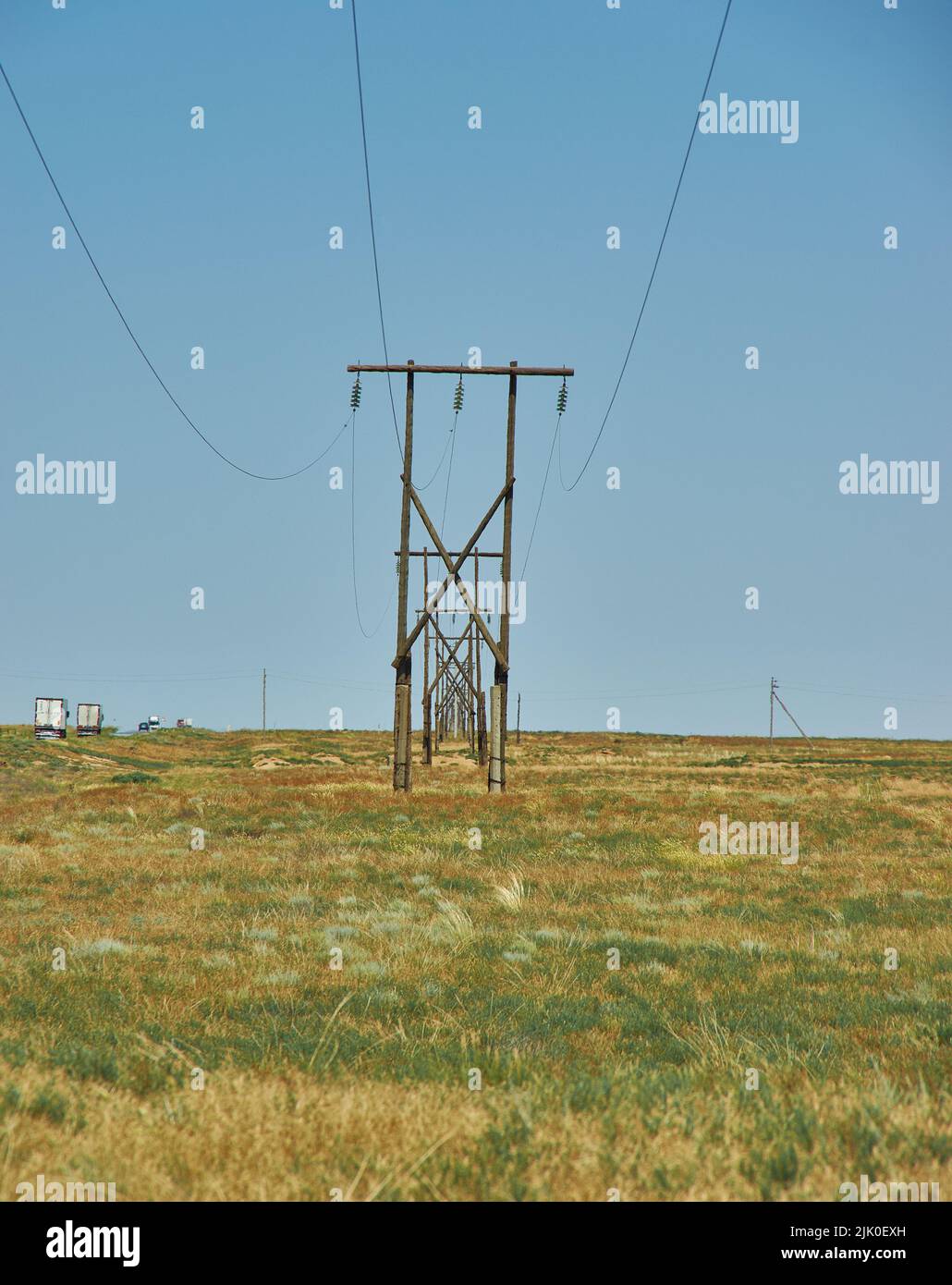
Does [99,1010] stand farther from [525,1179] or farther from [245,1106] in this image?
[525,1179]

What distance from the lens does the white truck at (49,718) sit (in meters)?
64.5

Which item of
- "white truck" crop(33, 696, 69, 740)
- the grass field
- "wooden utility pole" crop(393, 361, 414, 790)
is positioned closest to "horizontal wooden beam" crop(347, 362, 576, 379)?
"wooden utility pole" crop(393, 361, 414, 790)

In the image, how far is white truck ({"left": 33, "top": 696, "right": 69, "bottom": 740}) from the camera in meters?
64.5

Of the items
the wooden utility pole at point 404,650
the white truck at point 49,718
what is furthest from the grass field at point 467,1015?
Result: the white truck at point 49,718

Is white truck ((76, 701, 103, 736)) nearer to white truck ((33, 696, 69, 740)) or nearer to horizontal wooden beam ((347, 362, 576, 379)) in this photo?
white truck ((33, 696, 69, 740))

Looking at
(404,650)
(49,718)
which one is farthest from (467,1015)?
(49,718)

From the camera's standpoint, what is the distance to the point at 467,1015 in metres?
7.82

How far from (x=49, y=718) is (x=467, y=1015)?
63.6m

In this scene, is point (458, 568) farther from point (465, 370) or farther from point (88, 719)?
point (88, 719)

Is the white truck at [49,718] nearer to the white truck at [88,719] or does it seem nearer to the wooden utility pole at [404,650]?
the white truck at [88,719]

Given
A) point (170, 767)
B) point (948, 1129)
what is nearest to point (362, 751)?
point (170, 767)

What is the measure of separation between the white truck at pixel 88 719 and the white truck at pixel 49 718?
545 centimetres
